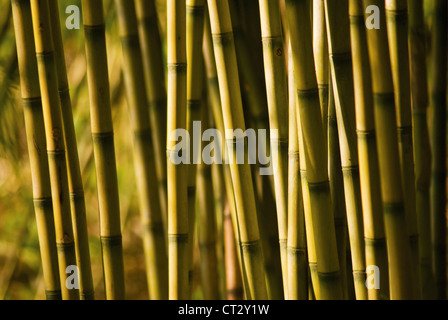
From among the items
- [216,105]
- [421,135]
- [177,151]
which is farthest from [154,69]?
[421,135]

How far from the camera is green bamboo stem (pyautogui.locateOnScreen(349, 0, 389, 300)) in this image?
612mm

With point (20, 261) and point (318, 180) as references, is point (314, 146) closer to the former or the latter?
point (318, 180)

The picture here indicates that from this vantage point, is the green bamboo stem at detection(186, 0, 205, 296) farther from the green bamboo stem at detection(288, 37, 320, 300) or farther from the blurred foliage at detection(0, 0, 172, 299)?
the blurred foliage at detection(0, 0, 172, 299)

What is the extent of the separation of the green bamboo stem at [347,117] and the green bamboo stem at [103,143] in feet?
0.91

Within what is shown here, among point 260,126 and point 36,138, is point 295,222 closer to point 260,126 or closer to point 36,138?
point 260,126

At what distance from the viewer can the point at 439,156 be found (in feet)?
3.10

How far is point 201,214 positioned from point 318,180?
445 millimetres

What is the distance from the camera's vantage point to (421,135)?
2.88ft

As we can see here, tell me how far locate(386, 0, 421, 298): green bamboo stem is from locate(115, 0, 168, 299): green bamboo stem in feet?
1.18

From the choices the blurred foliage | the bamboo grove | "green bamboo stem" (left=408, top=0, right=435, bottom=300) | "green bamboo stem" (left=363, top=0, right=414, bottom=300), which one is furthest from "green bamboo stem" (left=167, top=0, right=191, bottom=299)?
the blurred foliage

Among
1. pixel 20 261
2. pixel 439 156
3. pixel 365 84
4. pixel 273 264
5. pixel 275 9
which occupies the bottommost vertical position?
pixel 20 261

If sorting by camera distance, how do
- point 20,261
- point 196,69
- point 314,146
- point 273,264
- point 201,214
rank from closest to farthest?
Answer: point 314,146, point 196,69, point 273,264, point 201,214, point 20,261

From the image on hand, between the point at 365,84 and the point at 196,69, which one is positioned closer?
the point at 365,84
